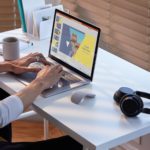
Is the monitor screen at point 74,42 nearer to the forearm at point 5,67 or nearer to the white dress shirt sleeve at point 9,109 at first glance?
the forearm at point 5,67

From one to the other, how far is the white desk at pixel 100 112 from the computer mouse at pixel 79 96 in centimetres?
2

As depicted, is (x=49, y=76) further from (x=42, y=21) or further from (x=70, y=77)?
(x=42, y=21)

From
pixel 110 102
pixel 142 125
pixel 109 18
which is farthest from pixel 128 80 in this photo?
pixel 109 18

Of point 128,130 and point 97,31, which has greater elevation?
point 97,31

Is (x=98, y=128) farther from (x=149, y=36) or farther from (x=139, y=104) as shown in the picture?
(x=149, y=36)

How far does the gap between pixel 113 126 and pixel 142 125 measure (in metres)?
0.12

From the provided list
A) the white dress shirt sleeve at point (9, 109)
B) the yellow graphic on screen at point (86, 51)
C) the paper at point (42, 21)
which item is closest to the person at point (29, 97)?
the white dress shirt sleeve at point (9, 109)

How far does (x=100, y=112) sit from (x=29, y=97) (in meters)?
0.31

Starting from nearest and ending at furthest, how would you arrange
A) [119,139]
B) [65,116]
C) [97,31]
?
[119,139] < [65,116] < [97,31]

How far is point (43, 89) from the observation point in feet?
7.12

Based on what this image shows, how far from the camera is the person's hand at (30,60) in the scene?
95.1 inches

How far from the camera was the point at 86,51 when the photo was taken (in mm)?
2291

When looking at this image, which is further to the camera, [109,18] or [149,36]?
[109,18]

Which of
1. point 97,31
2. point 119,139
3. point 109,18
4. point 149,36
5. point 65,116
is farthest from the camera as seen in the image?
point 109,18
